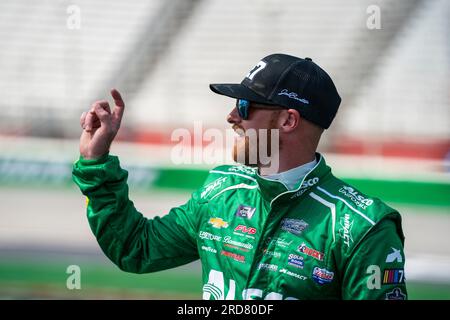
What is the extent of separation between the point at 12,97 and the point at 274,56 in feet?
17.4

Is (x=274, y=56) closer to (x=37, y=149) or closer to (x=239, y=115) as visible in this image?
(x=239, y=115)

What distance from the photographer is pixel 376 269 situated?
1979 millimetres

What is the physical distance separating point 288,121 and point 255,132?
4.2 inches

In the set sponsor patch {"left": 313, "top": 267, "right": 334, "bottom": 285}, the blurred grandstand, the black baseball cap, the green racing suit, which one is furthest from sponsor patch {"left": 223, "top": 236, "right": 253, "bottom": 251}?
the blurred grandstand

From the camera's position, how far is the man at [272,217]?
2.03 m

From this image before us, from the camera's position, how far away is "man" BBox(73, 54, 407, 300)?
2027mm

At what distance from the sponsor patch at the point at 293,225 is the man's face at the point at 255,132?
0.65 feet

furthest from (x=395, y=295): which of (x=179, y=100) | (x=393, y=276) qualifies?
(x=179, y=100)

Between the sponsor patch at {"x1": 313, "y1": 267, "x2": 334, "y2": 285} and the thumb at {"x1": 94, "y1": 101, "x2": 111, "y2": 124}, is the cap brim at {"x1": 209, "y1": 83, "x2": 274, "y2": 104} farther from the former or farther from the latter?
the sponsor patch at {"x1": 313, "y1": 267, "x2": 334, "y2": 285}

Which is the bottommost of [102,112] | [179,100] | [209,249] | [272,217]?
[209,249]

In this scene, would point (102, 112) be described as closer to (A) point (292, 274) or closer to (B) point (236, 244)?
(B) point (236, 244)

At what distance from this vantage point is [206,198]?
7.71 ft

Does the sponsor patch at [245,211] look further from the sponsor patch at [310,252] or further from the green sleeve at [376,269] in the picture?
the green sleeve at [376,269]
